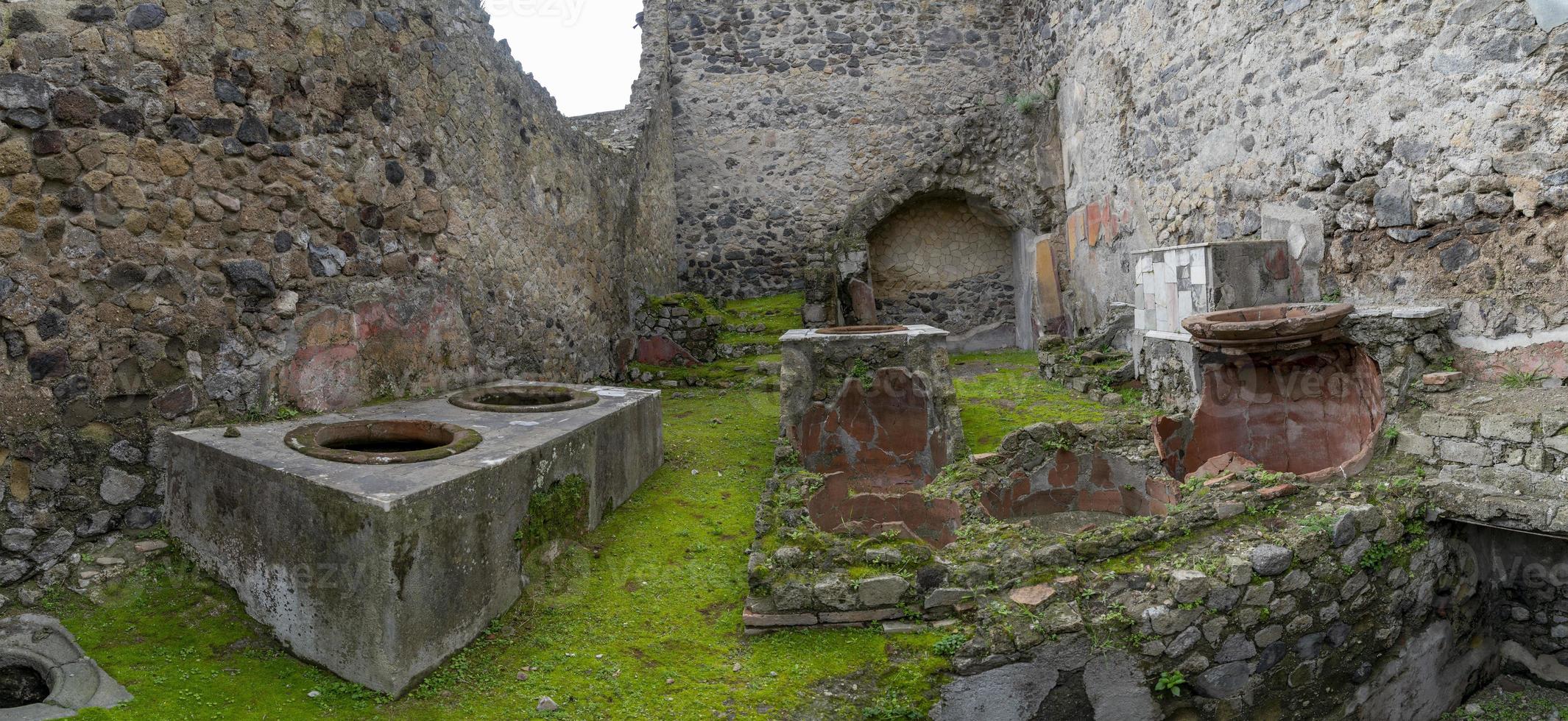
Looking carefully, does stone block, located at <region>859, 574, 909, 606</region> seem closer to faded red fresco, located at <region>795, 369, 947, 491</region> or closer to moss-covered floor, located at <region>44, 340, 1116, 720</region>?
moss-covered floor, located at <region>44, 340, 1116, 720</region>

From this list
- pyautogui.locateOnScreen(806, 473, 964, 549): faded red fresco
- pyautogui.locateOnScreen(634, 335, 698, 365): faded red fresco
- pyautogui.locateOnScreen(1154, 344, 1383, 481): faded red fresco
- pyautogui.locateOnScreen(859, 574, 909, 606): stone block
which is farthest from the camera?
pyautogui.locateOnScreen(634, 335, 698, 365): faded red fresco

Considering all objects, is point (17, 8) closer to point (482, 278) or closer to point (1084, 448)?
point (482, 278)

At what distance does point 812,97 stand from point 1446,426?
9.34m

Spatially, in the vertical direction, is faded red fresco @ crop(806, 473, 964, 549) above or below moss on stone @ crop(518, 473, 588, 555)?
below

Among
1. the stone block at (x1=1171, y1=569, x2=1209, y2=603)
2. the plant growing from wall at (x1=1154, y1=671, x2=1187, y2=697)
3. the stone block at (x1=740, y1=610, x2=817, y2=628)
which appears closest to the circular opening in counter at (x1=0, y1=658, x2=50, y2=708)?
the stone block at (x1=740, y1=610, x2=817, y2=628)

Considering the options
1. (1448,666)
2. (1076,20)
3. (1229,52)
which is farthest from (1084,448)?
(1076,20)

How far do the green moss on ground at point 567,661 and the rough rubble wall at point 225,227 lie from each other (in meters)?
0.60

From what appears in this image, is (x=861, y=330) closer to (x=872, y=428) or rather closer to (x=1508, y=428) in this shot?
(x=872, y=428)

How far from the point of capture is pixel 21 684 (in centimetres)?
311

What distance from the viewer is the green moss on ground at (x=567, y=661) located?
305cm

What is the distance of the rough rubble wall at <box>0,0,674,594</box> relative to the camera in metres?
3.61

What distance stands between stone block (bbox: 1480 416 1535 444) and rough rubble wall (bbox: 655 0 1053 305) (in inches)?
338

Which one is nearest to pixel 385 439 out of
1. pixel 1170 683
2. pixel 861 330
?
pixel 861 330

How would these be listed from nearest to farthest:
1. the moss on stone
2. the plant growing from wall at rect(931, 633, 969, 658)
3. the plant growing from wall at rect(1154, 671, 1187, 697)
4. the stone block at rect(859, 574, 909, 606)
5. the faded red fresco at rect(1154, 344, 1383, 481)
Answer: the plant growing from wall at rect(931, 633, 969, 658), the plant growing from wall at rect(1154, 671, 1187, 697), the stone block at rect(859, 574, 909, 606), the moss on stone, the faded red fresco at rect(1154, 344, 1383, 481)
